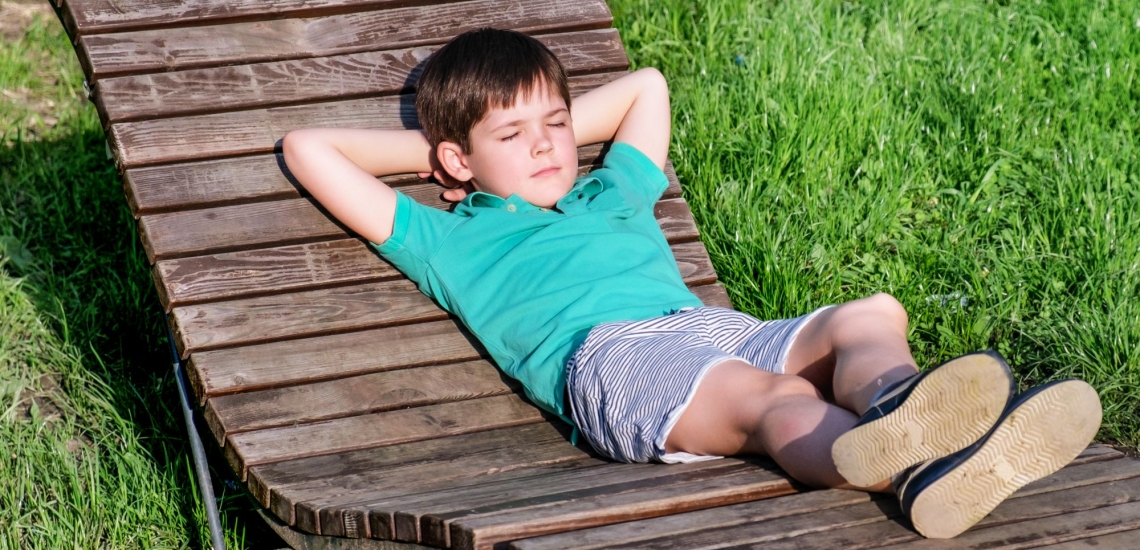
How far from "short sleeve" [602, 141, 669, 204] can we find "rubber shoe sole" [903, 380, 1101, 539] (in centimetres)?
143

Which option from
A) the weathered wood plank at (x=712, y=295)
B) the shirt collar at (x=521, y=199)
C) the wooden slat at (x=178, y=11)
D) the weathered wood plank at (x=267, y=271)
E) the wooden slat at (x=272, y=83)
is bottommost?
the weathered wood plank at (x=712, y=295)

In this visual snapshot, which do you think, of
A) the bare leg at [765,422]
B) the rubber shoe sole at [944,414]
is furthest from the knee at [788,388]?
the rubber shoe sole at [944,414]

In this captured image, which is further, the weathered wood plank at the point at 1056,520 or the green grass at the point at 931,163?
the green grass at the point at 931,163

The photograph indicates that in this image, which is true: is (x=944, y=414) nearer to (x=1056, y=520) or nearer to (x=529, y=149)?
(x=1056, y=520)

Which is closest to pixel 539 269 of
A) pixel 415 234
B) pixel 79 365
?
pixel 415 234

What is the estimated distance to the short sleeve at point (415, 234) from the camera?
2.88 meters

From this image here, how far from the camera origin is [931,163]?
4039mm

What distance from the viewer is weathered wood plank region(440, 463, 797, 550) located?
6.64 ft

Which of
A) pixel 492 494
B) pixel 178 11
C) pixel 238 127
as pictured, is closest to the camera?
pixel 492 494

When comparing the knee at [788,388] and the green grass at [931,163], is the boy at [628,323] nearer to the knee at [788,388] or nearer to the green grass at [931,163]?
the knee at [788,388]

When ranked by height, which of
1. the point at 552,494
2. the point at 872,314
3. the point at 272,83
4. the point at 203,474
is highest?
the point at 272,83

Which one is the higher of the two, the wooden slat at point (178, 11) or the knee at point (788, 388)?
the wooden slat at point (178, 11)

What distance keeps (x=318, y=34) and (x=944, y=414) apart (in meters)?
2.21

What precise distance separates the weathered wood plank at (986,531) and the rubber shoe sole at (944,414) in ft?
0.55
